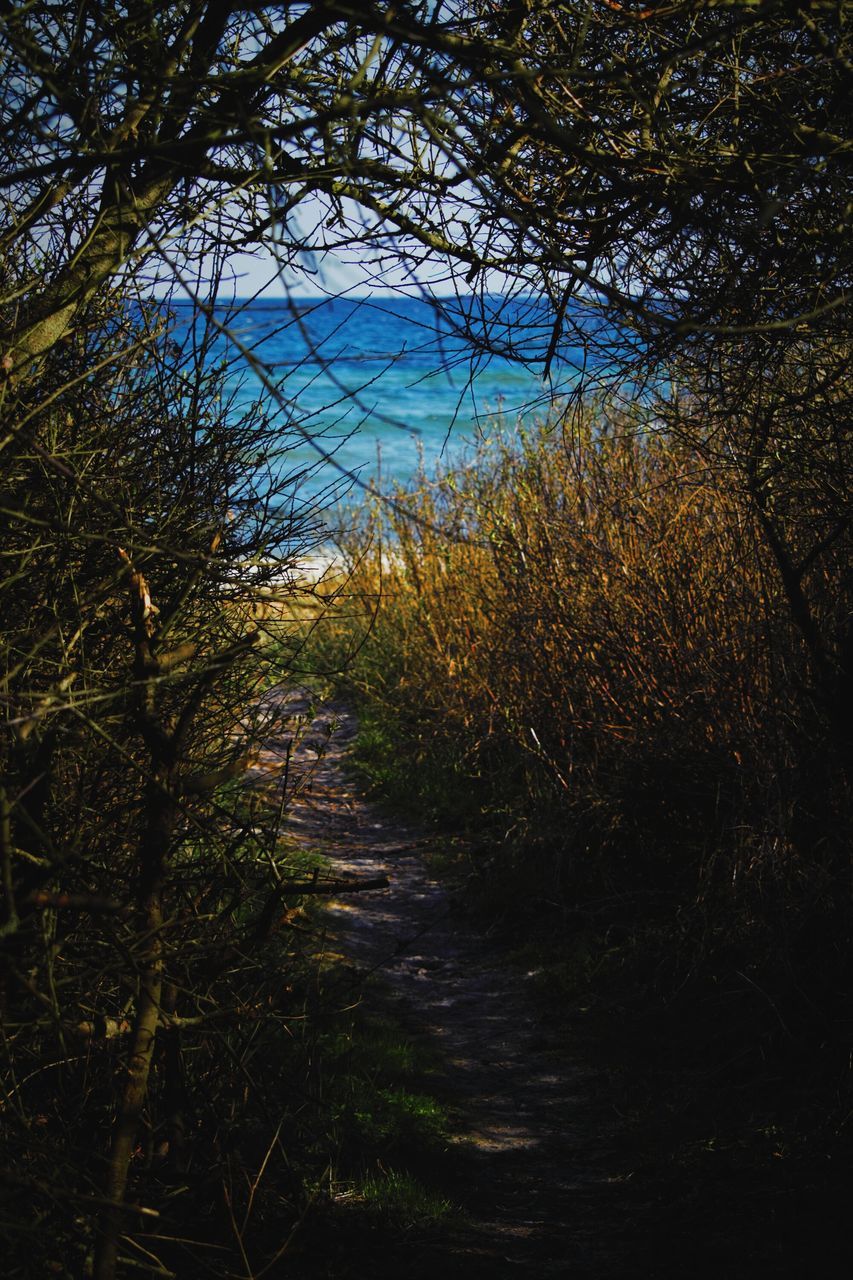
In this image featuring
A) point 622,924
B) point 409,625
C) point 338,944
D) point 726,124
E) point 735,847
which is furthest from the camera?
point 409,625

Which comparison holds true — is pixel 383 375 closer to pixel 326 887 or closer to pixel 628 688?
pixel 628 688

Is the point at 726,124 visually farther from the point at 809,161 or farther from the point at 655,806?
the point at 655,806

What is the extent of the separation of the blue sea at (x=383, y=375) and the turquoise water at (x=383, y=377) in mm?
13

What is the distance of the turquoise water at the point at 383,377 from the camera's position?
2510 millimetres

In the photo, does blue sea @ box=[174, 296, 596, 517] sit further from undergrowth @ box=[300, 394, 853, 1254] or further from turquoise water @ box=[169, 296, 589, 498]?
undergrowth @ box=[300, 394, 853, 1254]

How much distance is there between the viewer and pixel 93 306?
3.55m

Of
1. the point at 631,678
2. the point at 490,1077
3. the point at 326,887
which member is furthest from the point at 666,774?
the point at 326,887

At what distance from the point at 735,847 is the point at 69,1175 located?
3.20m

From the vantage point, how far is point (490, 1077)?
4883 millimetres

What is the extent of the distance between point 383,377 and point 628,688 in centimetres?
3525

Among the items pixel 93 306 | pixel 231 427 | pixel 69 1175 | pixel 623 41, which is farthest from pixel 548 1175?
pixel 623 41

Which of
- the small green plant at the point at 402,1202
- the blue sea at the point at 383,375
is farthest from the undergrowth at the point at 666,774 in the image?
the small green plant at the point at 402,1202

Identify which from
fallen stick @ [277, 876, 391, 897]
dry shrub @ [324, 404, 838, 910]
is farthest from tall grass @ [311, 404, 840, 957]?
fallen stick @ [277, 876, 391, 897]

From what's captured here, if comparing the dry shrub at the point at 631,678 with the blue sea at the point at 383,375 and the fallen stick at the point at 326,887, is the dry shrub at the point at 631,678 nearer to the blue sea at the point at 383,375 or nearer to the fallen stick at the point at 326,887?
the blue sea at the point at 383,375
